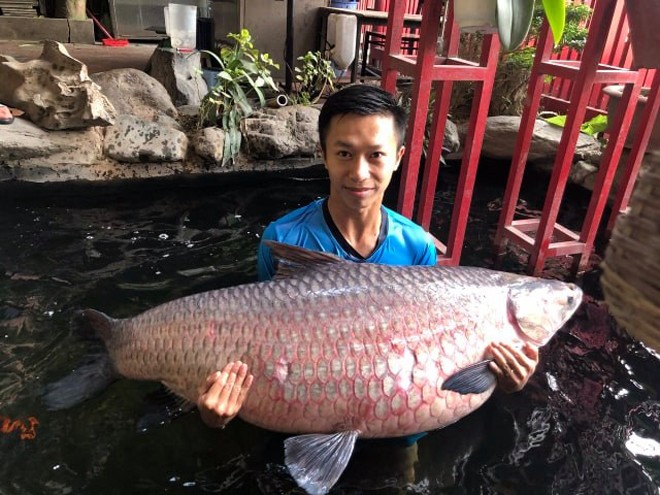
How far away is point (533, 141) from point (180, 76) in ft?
15.2

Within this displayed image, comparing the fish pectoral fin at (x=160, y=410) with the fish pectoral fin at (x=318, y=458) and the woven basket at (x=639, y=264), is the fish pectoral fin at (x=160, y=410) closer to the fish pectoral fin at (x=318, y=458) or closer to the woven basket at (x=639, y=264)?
the fish pectoral fin at (x=318, y=458)

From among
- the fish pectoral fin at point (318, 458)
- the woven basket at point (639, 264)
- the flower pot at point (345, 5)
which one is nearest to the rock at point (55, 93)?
the flower pot at point (345, 5)

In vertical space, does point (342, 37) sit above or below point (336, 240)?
above

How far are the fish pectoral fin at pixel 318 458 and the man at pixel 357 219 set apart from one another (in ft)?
0.87

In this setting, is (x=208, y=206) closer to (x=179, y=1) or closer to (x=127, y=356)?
(x=127, y=356)

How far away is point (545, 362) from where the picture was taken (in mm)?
3514

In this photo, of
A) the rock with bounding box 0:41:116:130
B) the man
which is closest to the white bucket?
the rock with bounding box 0:41:116:130

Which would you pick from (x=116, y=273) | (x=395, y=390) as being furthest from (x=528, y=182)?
(x=395, y=390)

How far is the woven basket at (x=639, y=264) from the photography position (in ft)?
2.94

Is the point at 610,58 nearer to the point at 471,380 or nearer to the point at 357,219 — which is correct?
the point at 357,219

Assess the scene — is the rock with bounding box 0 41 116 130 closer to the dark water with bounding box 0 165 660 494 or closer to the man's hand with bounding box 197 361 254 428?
the dark water with bounding box 0 165 660 494

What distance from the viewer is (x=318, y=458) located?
1.86 meters

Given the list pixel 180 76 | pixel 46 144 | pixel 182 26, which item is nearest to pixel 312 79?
pixel 180 76

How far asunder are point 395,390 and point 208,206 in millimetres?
4005
